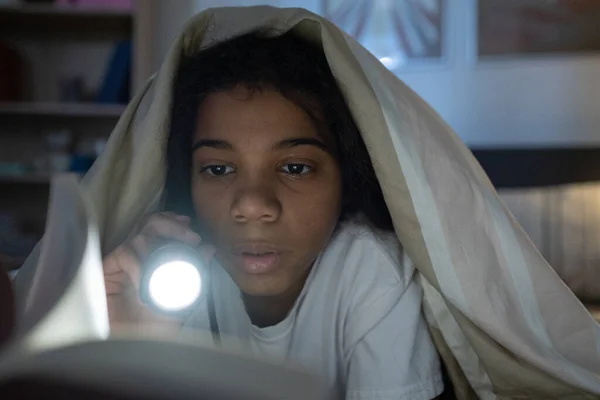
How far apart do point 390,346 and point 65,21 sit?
192 centimetres

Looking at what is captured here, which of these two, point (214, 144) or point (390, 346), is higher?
point (214, 144)

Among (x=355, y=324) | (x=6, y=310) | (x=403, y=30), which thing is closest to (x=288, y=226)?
(x=355, y=324)

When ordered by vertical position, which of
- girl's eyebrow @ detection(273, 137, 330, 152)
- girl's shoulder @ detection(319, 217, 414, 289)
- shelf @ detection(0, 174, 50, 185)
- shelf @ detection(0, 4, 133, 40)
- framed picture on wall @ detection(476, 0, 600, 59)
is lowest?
girl's shoulder @ detection(319, 217, 414, 289)

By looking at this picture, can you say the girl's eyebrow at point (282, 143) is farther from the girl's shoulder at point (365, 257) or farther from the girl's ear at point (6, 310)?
the girl's ear at point (6, 310)

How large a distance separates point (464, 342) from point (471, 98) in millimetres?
1250

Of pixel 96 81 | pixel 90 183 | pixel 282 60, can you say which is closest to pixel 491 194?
pixel 282 60

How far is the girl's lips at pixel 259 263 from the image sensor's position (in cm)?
73

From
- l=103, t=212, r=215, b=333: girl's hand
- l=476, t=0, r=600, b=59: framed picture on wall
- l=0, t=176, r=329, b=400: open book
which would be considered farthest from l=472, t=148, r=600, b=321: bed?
l=0, t=176, r=329, b=400: open book

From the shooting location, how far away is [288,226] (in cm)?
73

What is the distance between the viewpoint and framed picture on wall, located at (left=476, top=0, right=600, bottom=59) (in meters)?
1.73

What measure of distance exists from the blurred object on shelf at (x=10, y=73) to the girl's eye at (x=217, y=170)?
5.28 feet

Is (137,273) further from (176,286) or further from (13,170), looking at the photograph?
(13,170)

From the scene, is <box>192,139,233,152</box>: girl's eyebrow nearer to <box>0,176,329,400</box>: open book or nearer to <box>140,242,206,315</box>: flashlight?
<box>140,242,206,315</box>: flashlight

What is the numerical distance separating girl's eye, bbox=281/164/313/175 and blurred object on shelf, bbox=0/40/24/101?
66.8 inches
